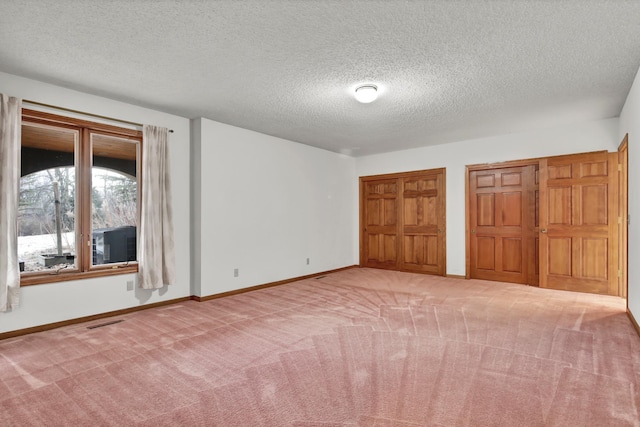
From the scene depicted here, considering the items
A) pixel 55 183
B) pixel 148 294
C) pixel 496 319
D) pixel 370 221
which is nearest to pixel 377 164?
pixel 370 221

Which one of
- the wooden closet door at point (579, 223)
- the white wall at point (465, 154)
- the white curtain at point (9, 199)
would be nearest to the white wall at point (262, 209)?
the white wall at point (465, 154)

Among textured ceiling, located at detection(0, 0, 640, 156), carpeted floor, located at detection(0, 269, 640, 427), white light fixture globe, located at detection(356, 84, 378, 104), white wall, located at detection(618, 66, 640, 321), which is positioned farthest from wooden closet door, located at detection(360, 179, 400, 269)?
white wall, located at detection(618, 66, 640, 321)

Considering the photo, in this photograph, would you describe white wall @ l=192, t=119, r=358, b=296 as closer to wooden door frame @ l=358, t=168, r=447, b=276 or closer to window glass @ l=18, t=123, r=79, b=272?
wooden door frame @ l=358, t=168, r=447, b=276

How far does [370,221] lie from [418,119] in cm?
331

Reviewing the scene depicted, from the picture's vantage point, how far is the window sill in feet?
11.6

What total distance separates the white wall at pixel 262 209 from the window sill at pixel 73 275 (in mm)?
940

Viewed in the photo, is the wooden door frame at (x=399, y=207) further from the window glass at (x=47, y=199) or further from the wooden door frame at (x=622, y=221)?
the window glass at (x=47, y=199)

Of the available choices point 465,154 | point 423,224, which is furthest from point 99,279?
point 465,154

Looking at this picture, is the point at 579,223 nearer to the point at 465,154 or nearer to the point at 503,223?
the point at 503,223

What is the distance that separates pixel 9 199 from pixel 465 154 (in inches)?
267

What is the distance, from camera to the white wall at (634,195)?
3385mm

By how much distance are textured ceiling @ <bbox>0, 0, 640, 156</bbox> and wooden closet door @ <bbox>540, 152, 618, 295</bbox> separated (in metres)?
0.89

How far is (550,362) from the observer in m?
2.72

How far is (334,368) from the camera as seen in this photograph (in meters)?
2.62
